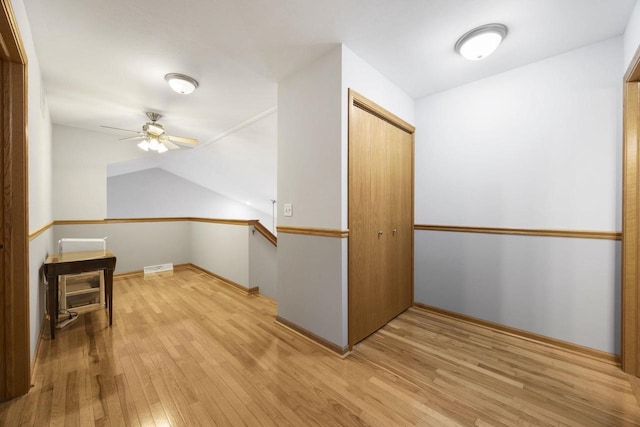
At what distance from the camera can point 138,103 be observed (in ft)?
9.86

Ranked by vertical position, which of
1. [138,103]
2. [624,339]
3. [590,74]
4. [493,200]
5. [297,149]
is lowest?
[624,339]

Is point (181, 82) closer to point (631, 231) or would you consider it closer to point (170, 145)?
point (170, 145)

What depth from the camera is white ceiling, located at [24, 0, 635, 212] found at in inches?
62.8

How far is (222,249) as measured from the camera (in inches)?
154

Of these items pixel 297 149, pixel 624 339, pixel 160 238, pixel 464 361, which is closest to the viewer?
pixel 624 339

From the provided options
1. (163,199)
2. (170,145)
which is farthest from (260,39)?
(163,199)

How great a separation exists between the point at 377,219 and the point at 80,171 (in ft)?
14.5

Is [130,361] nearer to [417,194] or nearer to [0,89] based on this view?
[0,89]

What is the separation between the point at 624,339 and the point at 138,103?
4799mm

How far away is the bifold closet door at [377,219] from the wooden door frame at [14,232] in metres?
2.06

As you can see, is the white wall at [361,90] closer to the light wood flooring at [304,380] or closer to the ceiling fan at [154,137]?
the light wood flooring at [304,380]

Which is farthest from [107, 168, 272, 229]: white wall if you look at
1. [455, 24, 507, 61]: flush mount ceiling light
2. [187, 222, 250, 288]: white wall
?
[455, 24, 507, 61]: flush mount ceiling light

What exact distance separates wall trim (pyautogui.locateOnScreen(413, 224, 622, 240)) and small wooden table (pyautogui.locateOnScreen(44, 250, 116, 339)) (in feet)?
10.6

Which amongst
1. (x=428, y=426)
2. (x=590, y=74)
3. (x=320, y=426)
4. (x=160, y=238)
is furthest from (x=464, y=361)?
(x=160, y=238)
